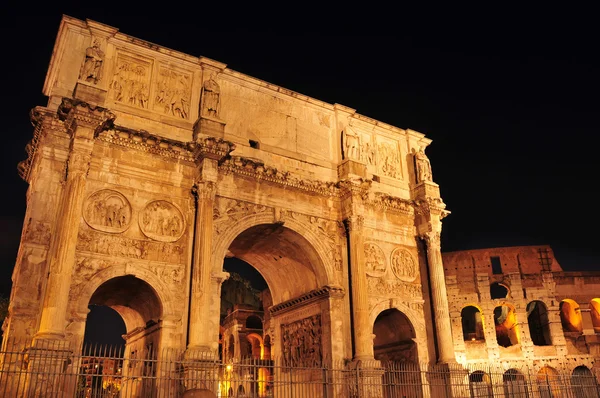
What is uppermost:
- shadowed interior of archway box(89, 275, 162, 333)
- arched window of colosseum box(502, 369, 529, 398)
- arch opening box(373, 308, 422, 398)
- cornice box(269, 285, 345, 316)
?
cornice box(269, 285, 345, 316)

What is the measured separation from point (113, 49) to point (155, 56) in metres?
1.21

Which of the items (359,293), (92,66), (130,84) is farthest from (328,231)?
(92,66)

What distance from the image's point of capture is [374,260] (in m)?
17.2

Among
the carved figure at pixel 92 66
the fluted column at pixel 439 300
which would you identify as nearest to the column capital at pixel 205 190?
the carved figure at pixel 92 66

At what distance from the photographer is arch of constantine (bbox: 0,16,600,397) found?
12195 mm

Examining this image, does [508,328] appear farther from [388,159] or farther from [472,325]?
[388,159]

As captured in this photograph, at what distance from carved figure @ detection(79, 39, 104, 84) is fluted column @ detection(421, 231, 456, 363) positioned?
11579 millimetres

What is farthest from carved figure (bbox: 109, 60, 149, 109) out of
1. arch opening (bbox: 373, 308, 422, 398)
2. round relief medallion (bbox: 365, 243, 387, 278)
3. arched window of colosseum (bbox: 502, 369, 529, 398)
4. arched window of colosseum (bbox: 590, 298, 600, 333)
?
arched window of colosseum (bbox: 590, 298, 600, 333)

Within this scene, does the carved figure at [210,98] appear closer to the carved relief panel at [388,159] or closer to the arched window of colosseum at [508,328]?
the carved relief panel at [388,159]

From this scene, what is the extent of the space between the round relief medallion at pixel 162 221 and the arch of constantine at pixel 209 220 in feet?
0.10

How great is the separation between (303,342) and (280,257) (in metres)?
2.86

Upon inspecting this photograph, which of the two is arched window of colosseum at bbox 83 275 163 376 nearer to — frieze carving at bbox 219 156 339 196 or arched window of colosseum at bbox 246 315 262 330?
frieze carving at bbox 219 156 339 196

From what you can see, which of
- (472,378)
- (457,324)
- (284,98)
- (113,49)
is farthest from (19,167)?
(472,378)

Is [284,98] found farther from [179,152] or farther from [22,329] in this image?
[22,329]
